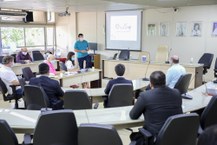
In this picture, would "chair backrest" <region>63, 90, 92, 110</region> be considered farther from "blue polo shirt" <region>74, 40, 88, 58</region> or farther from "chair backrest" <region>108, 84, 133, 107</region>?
"blue polo shirt" <region>74, 40, 88, 58</region>

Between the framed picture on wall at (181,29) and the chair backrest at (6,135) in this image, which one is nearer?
the chair backrest at (6,135)

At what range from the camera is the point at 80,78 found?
241 inches

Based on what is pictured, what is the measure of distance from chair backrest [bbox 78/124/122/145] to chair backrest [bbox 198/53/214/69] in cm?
639

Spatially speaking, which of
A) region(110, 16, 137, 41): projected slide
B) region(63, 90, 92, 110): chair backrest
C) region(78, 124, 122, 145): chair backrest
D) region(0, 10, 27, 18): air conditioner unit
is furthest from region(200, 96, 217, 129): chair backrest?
region(0, 10, 27, 18): air conditioner unit

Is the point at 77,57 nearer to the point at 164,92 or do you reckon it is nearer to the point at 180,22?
the point at 180,22

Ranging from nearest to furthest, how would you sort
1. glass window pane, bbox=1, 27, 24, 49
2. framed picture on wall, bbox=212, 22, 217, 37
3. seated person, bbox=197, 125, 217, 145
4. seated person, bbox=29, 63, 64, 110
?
1. seated person, bbox=197, 125, 217, 145
2. seated person, bbox=29, 63, 64, 110
3. framed picture on wall, bbox=212, 22, 217, 37
4. glass window pane, bbox=1, 27, 24, 49

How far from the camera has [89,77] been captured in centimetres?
647

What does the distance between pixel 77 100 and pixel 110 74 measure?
17.2 feet

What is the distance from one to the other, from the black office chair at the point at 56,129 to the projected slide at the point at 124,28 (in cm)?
787

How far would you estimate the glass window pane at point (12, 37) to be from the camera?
1034cm

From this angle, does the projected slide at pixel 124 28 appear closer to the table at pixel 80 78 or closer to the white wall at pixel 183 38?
the white wall at pixel 183 38

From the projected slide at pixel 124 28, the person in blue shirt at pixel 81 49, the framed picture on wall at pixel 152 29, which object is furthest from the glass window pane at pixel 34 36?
the framed picture on wall at pixel 152 29

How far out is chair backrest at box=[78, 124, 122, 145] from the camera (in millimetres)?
2006

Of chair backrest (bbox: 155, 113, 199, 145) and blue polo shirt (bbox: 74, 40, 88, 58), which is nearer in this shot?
chair backrest (bbox: 155, 113, 199, 145)
